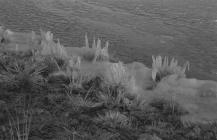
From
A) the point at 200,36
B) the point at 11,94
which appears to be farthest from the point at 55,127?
the point at 200,36

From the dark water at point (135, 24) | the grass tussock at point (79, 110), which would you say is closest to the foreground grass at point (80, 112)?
the grass tussock at point (79, 110)

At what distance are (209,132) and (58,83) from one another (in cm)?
235

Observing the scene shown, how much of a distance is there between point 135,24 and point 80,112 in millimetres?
5985

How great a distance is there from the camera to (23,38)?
8.62 m

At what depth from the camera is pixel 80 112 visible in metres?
4.58

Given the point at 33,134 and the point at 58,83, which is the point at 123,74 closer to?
the point at 58,83

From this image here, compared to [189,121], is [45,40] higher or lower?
higher

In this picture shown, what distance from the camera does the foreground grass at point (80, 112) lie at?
160 inches

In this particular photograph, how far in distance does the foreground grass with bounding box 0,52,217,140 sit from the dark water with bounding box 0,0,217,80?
2.55 m

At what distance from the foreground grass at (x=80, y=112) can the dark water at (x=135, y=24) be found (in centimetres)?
255

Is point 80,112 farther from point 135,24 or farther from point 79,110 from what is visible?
point 135,24

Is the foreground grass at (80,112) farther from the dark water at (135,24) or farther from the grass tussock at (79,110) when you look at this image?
the dark water at (135,24)

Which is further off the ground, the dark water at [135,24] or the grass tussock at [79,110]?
the dark water at [135,24]

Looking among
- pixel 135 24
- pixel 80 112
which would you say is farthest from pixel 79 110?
pixel 135 24
